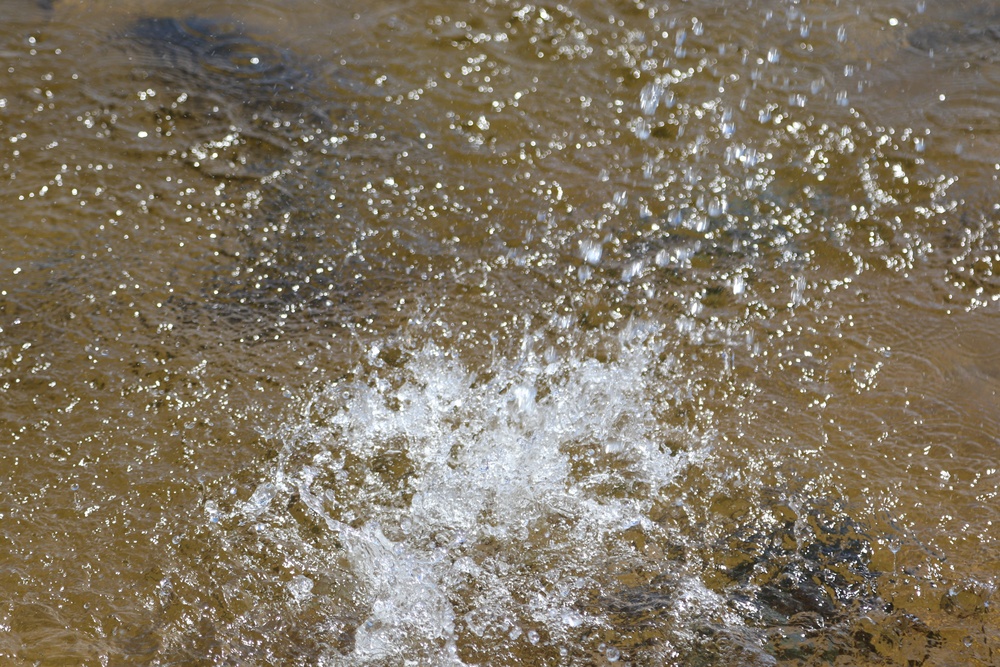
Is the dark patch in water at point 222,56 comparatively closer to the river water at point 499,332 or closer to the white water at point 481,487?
the river water at point 499,332

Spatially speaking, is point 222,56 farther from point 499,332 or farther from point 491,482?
point 491,482

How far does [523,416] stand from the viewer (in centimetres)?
259

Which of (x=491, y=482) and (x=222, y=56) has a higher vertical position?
(x=222, y=56)

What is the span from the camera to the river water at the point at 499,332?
223cm

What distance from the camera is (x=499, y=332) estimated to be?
9.20 ft

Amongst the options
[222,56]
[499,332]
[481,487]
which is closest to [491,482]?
[481,487]

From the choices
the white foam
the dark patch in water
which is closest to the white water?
the white foam

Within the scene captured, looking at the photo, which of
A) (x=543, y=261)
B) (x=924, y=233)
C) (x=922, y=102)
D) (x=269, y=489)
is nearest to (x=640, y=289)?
(x=543, y=261)

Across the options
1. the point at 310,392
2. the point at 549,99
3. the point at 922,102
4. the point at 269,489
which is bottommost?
the point at 269,489

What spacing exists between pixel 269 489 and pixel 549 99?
205 cm

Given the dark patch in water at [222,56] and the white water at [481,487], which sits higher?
the dark patch in water at [222,56]

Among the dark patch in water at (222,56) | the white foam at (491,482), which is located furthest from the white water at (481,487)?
the dark patch in water at (222,56)

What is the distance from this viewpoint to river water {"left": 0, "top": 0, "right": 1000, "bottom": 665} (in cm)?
223

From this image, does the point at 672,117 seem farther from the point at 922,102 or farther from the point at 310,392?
the point at 310,392
